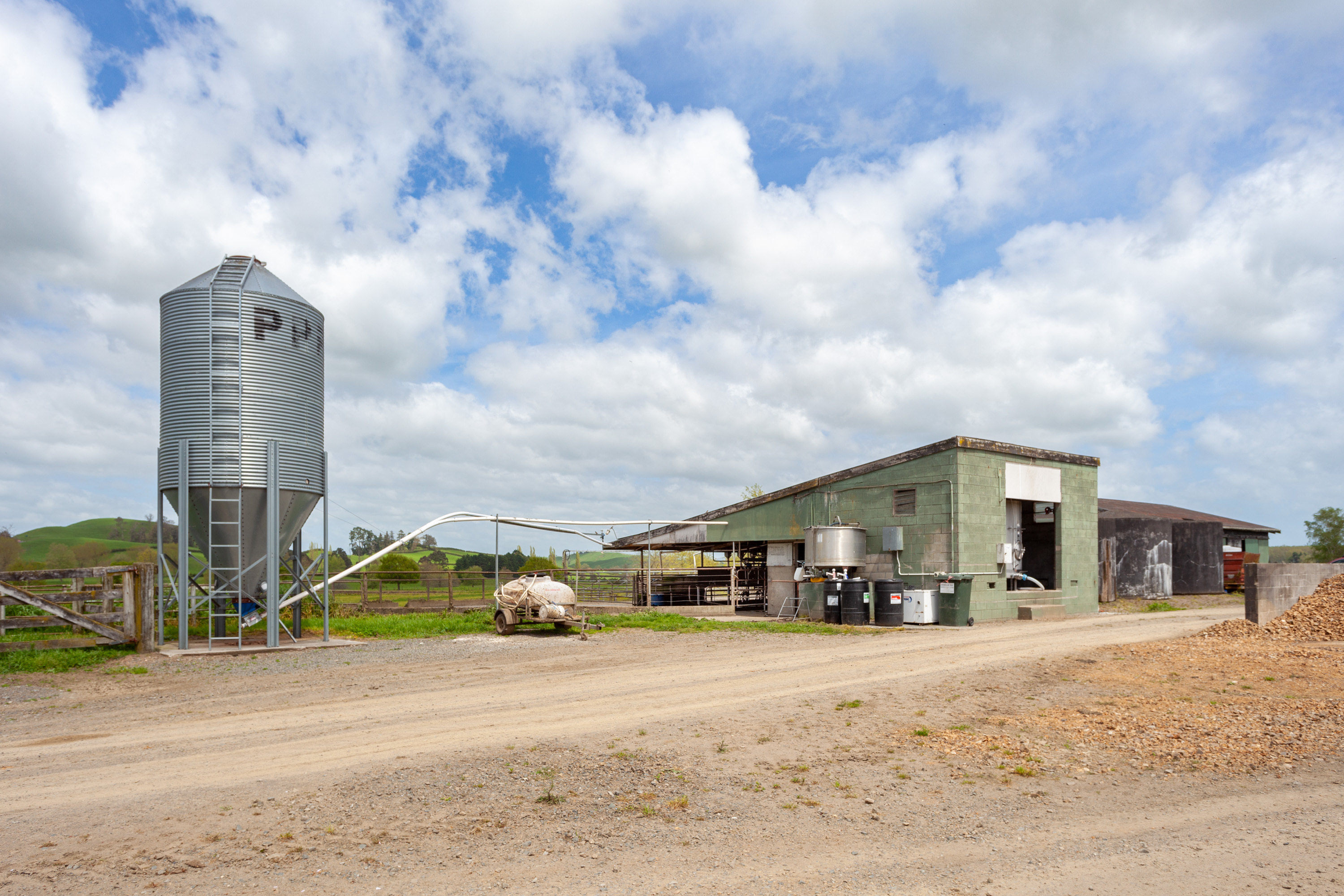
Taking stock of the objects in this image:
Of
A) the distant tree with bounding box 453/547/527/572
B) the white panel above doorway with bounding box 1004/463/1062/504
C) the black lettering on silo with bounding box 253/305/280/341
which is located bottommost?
the distant tree with bounding box 453/547/527/572

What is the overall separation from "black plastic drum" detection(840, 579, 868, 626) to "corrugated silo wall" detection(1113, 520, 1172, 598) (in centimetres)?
1696

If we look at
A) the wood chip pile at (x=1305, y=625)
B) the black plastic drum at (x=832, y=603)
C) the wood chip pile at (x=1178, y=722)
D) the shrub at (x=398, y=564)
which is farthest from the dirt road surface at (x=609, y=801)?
the shrub at (x=398, y=564)

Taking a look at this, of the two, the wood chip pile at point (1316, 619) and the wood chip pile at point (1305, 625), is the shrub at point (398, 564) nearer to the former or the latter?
the wood chip pile at point (1305, 625)

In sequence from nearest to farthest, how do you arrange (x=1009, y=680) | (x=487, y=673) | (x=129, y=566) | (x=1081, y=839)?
1. (x=1081, y=839)
2. (x=1009, y=680)
3. (x=487, y=673)
4. (x=129, y=566)

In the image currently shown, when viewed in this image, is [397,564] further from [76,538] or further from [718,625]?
[76,538]

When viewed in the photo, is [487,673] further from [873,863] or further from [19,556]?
[19,556]

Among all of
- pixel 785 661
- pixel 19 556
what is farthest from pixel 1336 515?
pixel 19 556

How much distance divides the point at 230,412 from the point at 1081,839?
16.7 m

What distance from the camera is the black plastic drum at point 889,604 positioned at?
76.2ft

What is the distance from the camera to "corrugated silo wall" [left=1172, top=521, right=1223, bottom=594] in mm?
37312

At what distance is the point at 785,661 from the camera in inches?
589

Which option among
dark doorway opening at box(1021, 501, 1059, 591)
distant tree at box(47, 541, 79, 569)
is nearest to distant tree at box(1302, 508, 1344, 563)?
dark doorway opening at box(1021, 501, 1059, 591)

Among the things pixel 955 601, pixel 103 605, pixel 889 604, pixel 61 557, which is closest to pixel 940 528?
pixel 955 601

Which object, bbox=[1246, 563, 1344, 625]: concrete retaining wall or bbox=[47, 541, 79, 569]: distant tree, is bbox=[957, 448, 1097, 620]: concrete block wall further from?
bbox=[47, 541, 79, 569]: distant tree
